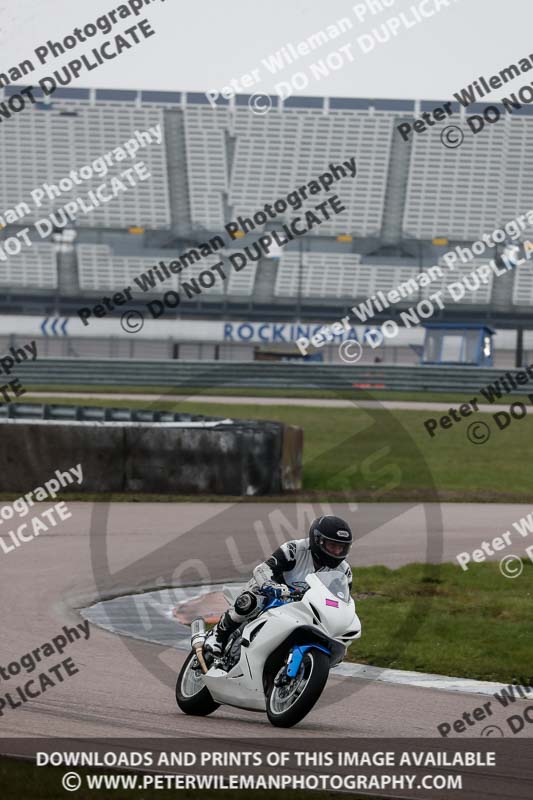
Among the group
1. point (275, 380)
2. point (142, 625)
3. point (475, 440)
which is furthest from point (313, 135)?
point (142, 625)

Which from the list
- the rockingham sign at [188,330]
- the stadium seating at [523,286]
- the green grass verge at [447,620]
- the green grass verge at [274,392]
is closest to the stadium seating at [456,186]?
the stadium seating at [523,286]

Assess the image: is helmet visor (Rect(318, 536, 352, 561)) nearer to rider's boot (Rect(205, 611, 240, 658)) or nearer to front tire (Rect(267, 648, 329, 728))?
front tire (Rect(267, 648, 329, 728))

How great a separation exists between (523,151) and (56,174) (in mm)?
26948

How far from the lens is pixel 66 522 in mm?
16109

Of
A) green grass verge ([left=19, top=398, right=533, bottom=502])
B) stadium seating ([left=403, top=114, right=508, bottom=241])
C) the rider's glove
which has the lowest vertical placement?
green grass verge ([left=19, top=398, right=533, bottom=502])

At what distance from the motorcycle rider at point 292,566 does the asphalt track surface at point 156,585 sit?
62cm

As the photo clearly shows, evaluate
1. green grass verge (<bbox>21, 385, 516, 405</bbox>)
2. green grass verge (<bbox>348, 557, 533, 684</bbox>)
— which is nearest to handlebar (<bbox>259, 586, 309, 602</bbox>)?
green grass verge (<bbox>348, 557, 533, 684</bbox>)

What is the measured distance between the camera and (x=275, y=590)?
7070 mm

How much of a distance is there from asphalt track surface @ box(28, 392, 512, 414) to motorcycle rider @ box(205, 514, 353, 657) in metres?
23.6

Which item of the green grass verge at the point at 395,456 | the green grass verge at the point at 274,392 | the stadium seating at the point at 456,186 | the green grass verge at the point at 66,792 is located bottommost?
the green grass verge at the point at 274,392

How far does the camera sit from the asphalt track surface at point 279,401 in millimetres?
31781

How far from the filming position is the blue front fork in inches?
263

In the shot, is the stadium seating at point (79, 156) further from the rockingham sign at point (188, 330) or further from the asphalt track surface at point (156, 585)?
the asphalt track surface at point (156, 585)

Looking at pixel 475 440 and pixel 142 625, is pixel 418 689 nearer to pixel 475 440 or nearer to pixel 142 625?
pixel 142 625
